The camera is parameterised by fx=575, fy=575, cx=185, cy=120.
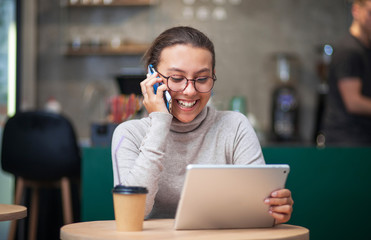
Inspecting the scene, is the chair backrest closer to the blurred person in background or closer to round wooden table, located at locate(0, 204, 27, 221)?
the blurred person in background

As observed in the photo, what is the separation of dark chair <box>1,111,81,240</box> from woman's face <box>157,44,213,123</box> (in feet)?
6.28

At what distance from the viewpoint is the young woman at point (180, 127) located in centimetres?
172

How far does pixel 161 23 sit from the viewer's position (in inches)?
225

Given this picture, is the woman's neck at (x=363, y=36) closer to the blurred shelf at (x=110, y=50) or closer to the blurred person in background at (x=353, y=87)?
Result: the blurred person in background at (x=353, y=87)

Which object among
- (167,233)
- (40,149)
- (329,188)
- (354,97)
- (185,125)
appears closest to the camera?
(167,233)

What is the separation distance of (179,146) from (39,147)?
197 cm

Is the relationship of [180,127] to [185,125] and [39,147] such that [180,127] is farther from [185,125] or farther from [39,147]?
[39,147]

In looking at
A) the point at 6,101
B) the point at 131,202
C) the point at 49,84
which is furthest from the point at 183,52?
the point at 49,84

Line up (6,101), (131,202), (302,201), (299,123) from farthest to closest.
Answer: (299,123)
(6,101)
(302,201)
(131,202)

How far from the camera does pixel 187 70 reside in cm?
173

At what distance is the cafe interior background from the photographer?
5.64 metres

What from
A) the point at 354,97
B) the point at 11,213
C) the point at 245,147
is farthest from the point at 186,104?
the point at 354,97

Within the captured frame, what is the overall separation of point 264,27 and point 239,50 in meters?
0.33

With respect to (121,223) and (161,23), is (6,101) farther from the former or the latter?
(121,223)
